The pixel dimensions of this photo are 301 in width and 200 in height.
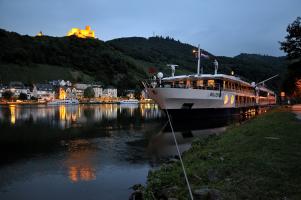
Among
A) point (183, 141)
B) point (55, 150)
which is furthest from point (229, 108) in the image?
point (55, 150)

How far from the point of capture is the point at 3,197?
11.2 meters

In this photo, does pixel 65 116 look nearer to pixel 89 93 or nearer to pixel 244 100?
pixel 244 100

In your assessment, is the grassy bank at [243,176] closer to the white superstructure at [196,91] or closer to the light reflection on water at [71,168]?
the light reflection on water at [71,168]

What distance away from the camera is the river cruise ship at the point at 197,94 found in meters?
38.1

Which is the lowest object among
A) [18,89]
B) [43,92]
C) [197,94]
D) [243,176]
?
[243,176]

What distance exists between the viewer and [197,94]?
40281 millimetres

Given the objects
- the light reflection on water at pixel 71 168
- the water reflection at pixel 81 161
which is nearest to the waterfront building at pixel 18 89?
the light reflection on water at pixel 71 168

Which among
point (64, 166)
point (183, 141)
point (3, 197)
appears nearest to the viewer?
point (3, 197)

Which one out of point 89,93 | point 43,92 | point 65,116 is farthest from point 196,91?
point 43,92

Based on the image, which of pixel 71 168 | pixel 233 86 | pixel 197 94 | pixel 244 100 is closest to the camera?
pixel 71 168

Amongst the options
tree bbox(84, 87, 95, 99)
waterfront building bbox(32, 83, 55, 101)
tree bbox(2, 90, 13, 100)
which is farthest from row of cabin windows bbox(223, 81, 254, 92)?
tree bbox(2, 90, 13, 100)

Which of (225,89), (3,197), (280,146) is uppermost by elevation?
(225,89)

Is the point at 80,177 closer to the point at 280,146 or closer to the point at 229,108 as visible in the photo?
the point at 280,146

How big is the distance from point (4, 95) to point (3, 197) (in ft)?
536
